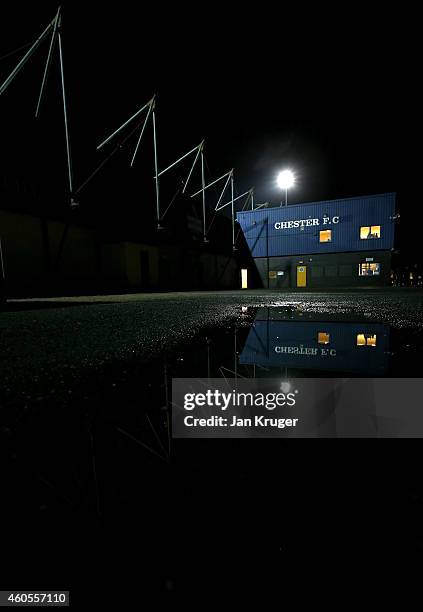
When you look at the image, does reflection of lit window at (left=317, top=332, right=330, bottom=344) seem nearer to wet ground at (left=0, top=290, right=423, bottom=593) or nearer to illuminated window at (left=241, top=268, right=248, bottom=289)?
wet ground at (left=0, top=290, right=423, bottom=593)

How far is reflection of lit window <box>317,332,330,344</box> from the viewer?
1.65 meters

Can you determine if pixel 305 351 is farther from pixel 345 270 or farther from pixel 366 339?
pixel 345 270

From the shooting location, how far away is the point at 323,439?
641 mm

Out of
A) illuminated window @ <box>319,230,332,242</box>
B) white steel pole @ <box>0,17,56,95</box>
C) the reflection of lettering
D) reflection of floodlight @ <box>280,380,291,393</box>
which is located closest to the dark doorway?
white steel pole @ <box>0,17,56,95</box>

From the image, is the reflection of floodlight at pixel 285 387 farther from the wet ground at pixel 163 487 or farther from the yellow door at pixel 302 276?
the yellow door at pixel 302 276

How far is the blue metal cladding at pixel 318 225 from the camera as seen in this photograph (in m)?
21.2

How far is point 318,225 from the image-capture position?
23.0 metres

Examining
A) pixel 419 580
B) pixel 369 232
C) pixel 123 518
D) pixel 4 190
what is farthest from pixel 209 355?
pixel 369 232

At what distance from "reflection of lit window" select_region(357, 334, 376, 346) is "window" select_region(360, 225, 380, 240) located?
23346 millimetres

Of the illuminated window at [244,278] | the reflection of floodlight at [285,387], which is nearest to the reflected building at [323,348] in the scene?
the reflection of floodlight at [285,387]

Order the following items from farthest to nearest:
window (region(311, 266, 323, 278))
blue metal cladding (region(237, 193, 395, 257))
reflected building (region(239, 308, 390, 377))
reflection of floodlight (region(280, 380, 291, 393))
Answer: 1. window (region(311, 266, 323, 278))
2. blue metal cladding (region(237, 193, 395, 257))
3. reflected building (region(239, 308, 390, 377))
4. reflection of floodlight (region(280, 380, 291, 393))

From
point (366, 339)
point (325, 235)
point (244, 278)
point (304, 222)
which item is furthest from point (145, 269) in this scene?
point (366, 339)

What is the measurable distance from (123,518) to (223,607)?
175 millimetres

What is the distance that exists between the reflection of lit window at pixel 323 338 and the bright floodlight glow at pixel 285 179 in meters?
26.2
